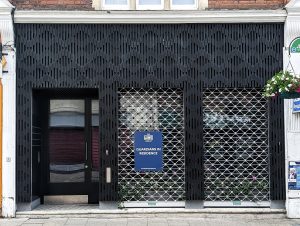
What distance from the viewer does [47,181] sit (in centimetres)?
1194

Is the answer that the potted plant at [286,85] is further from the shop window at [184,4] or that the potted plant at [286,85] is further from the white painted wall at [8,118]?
the white painted wall at [8,118]

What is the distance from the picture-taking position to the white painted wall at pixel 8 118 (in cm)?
1084

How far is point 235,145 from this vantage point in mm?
11352

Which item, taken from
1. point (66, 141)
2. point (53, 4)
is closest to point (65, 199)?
point (66, 141)

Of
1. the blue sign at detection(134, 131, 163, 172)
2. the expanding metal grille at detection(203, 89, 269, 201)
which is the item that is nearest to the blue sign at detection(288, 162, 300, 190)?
the expanding metal grille at detection(203, 89, 269, 201)

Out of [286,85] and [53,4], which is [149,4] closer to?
[53,4]

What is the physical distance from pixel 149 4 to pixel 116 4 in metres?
0.76

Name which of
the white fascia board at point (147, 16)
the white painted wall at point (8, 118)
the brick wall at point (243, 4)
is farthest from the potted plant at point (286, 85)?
the white painted wall at point (8, 118)

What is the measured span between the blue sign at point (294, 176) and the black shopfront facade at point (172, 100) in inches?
8.2

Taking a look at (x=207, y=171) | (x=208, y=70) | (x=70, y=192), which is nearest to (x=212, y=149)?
(x=207, y=171)

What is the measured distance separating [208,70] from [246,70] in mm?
868

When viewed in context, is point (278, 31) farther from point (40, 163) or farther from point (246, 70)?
point (40, 163)

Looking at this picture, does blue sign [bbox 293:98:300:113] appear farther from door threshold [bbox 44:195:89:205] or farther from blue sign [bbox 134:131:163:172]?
door threshold [bbox 44:195:89:205]

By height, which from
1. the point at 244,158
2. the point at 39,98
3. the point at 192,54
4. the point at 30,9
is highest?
the point at 30,9
